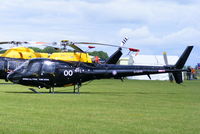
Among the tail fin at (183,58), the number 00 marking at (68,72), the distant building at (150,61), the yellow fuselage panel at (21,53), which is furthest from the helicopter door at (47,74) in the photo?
the distant building at (150,61)

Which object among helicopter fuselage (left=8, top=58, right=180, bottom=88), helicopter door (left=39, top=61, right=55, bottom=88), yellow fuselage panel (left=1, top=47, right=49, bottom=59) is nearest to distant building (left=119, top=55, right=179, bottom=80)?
yellow fuselage panel (left=1, top=47, right=49, bottom=59)

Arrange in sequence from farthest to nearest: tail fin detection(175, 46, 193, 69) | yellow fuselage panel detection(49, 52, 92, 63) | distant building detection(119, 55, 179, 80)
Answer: distant building detection(119, 55, 179, 80), tail fin detection(175, 46, 193, 69), yellow fuselage panel detection(49, 52, 92, 63)

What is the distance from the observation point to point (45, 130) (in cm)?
1112

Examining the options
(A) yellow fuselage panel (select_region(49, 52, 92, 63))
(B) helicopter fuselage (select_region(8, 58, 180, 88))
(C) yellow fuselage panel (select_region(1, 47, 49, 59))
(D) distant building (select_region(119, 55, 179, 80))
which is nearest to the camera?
(B) helicopter fuselage (select_region(8, 58, 180, 88))

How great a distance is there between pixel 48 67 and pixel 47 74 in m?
0.42

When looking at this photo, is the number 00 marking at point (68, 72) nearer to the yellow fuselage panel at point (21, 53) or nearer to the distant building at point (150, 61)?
the yellow fuselage panel at point (21, 53)

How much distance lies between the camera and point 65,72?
87.6ft

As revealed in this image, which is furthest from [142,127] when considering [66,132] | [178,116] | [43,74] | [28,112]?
[43,74]

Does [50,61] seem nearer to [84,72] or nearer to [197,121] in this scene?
[84,72]

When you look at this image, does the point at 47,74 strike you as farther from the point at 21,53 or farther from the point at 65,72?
the point at 21,53

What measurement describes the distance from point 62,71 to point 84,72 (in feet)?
4.74

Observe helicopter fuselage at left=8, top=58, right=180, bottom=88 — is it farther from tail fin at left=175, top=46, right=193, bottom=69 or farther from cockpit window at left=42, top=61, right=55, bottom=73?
tail fin at left=175, top=46, right=193, bottom=69

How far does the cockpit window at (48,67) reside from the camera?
85.4 feet

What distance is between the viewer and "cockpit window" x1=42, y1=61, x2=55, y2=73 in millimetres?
26016
